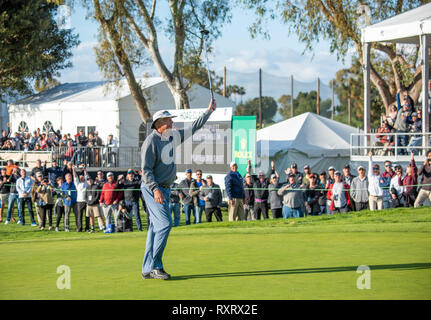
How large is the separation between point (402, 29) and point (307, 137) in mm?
8777

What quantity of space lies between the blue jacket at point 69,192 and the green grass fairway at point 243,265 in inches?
393

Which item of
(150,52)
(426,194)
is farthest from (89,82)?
(426,194)

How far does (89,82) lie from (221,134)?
25769mm

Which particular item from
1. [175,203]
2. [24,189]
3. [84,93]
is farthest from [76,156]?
[84,93]

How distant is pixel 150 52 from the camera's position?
113 feet

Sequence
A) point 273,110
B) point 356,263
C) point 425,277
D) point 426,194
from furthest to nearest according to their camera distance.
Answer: point 273,110
point 426,194
point 356,263
point 425,277

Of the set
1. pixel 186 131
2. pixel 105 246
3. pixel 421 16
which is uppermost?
pixel 421 16

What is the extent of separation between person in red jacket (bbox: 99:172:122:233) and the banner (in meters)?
5.37

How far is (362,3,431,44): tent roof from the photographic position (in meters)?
21.0

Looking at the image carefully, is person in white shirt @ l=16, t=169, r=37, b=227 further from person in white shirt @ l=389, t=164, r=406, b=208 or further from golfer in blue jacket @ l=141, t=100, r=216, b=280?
golfer in blue jacket @ l=141, t=100, r=216, b=280

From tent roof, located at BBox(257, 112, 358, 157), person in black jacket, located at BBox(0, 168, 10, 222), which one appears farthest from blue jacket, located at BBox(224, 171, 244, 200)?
person in black jacket, located at BBox(0, 168, 10, 222)

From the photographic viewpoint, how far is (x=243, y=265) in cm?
741

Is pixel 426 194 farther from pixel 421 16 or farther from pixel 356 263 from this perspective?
pixel 356 263

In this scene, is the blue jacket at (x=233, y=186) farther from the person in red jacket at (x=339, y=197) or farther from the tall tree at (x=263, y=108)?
the tall tree at (x=263, y=108)
